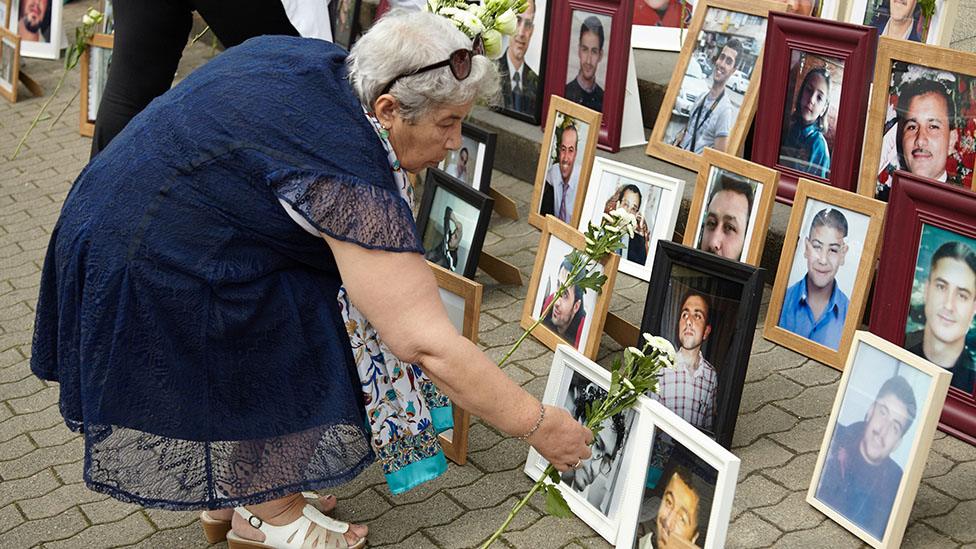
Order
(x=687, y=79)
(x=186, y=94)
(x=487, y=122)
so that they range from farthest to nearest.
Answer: (x=487, y=122)
(x=687, y=79)
(x=186, y=94)

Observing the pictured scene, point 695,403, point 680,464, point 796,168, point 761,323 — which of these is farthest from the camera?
Answer: point 796,168

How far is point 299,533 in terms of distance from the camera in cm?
238

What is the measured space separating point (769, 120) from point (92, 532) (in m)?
2.25

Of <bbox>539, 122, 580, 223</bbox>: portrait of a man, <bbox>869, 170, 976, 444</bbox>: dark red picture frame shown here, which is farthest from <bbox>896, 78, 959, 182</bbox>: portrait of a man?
<bbox>539, 122, 580, 223</bbox>: portrait of a man

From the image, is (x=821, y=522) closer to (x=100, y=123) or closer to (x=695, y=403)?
(x=695, y=403)

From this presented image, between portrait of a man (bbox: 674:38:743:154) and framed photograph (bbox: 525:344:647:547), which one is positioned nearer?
framed photograph (bbox: 525:344:647:547)

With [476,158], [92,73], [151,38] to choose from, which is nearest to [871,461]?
[476,158]

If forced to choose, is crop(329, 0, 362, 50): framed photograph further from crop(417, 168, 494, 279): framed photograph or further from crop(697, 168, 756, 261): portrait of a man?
crop(697, 168, 756, 261): portrait of a man

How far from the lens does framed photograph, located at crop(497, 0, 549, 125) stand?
4.24 metres

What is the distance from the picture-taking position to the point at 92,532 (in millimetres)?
2557

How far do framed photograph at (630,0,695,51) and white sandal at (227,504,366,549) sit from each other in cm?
278

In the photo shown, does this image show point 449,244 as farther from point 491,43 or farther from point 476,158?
point 491,43

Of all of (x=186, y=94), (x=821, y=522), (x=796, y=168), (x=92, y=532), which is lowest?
(x=92, y=532)

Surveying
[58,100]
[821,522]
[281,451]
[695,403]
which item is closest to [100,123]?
[281,451]
